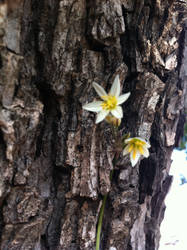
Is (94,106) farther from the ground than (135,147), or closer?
farther from the ground

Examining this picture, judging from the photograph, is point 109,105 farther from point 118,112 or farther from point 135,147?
point 135,147

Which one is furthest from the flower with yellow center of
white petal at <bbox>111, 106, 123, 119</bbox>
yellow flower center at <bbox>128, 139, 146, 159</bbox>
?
white petal at <bbox>111, 106, 123, 119</bbox>

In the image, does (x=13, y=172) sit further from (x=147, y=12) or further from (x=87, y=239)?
(x=147, y=12)

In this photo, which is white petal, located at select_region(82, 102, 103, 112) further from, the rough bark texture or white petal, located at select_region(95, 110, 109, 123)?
the rough bark texture

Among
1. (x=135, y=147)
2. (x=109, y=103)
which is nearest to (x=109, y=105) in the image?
(x=109, y=103)

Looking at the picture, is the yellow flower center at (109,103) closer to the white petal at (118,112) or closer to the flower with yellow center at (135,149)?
the white petal at (118,112)

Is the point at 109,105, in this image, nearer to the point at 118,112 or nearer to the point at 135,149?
the point at 118,112

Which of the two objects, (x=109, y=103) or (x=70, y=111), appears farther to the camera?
(x=70, y=111)
